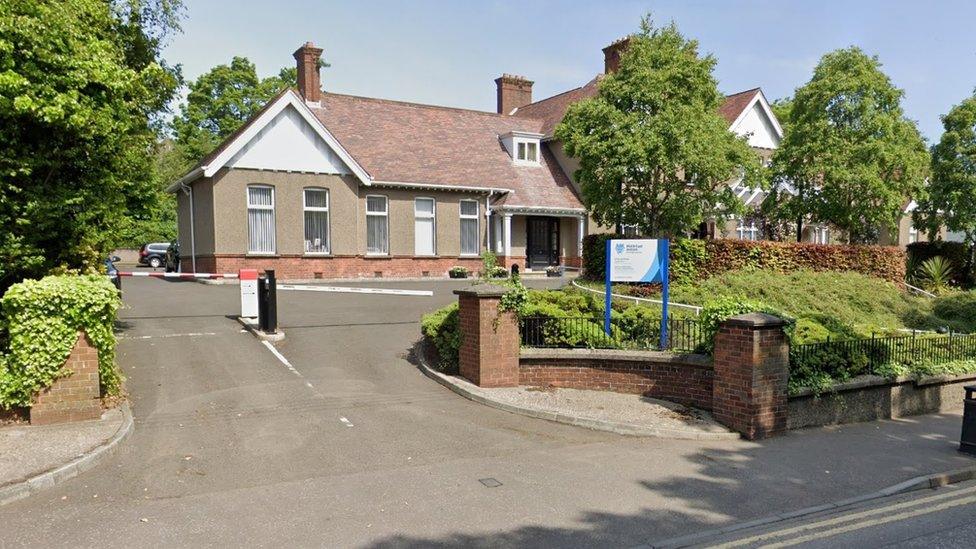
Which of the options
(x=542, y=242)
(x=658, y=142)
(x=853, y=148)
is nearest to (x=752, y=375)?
(x=658, y=142)

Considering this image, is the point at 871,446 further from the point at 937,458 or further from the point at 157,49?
the point at 157,49

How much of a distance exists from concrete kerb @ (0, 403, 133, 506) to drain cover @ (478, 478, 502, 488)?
396 cm

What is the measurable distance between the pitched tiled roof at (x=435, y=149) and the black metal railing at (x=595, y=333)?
639 inches

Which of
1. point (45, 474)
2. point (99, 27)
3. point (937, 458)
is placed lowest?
point (937, 458)

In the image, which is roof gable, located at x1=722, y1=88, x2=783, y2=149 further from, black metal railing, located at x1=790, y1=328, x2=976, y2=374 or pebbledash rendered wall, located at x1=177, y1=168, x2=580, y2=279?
black metal railing, located at x1=790, y1=328, x2=976, y2=374

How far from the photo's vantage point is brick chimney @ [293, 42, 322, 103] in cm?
2727

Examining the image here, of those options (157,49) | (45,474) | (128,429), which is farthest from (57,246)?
(157,49)

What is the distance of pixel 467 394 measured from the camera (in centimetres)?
962

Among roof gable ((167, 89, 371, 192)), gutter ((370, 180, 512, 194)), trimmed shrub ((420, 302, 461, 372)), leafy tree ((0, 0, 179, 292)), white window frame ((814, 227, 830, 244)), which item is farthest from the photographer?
white window frame ((814, 227, 830, 244))

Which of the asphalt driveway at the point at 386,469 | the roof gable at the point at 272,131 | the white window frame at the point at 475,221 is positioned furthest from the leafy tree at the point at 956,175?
the roof gable at the point at 272,131

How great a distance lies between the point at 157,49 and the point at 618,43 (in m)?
20.1

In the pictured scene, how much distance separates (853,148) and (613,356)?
49.9 ft

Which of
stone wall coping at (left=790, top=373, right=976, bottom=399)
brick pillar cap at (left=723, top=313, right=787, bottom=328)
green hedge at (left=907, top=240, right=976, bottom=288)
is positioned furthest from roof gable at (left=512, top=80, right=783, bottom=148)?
brick pillar cap at (left=723, top=313, right=787, bottom=328)

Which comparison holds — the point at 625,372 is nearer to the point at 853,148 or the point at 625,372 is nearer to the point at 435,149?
the point at 853,148
